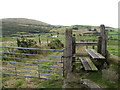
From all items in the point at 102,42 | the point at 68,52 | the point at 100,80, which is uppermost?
the point at 102,42

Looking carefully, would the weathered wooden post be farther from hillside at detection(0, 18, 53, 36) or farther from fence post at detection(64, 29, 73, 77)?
hillside at detection(0, 18, 53, 36)

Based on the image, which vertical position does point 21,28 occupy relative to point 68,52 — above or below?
above

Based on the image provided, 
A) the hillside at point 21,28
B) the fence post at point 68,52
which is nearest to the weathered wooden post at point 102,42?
the fence post at point 68,52

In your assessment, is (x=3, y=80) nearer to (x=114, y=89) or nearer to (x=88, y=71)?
(x=88, y=71)

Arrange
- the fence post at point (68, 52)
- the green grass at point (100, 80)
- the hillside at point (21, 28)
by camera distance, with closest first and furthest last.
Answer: the green grass at point (100, 80) < the fence post at point (68, 52) < the hillside at point (21, 28)

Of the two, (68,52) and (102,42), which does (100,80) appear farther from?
(102,42)

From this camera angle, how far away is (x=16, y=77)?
Result: 17.6 ft

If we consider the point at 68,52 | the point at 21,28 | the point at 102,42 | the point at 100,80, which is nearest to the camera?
the point at 100,80

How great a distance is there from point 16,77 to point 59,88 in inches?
101

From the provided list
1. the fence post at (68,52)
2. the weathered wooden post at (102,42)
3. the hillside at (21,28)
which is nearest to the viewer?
the fence post at (68,52)

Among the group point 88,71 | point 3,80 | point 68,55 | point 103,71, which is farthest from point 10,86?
point 103,71

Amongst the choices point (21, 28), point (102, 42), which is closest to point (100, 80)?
point (102, 42)

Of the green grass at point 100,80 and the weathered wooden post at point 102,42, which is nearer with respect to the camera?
the green grass at point 100,80

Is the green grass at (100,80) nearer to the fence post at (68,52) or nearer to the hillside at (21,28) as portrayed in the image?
the fence post at (68,52)
